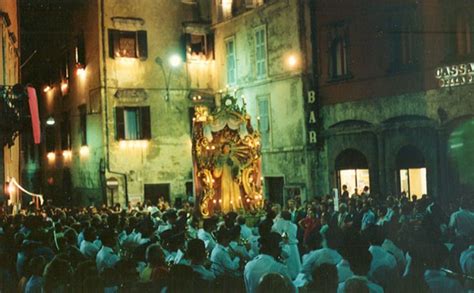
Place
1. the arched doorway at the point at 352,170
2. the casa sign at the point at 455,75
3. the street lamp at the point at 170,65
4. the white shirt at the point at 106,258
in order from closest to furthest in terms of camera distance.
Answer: the white shirt at the point at 106,258
the casa sign at the point at 455,75
the arched doorway at the point at 352,170
the street lamp at the point at 170,65

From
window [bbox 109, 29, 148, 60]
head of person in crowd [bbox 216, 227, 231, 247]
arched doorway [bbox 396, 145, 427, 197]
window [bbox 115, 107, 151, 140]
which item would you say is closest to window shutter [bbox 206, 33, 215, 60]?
window [bbox 109, 29, 148, 60]

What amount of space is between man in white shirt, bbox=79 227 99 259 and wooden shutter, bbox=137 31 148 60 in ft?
72.0

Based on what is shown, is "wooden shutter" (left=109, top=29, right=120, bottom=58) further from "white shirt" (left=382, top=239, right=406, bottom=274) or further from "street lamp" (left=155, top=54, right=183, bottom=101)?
"white shirt" (left=382, top=239, right=406, bottom=274)

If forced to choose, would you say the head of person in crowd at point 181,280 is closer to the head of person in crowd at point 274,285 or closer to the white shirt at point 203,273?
the white shirt at point 203,273

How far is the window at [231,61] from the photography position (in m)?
33.2

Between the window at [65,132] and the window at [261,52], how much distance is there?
41.7 ft

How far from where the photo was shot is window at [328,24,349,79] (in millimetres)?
27531

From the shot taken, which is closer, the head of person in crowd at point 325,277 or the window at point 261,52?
the head of person in crowd at point 325,277

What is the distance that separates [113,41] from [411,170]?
628 inches

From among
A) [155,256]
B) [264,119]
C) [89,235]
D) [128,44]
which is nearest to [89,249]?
[89,235]

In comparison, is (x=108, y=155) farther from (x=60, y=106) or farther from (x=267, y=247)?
(x=267, y=247)

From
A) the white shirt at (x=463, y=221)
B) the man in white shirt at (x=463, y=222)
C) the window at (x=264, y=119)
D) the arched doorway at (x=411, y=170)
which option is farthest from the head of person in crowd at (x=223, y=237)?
the window at (x=264, y=119)

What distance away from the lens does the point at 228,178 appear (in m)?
23.8

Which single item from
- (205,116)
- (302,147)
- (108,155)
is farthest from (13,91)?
(302,147)
